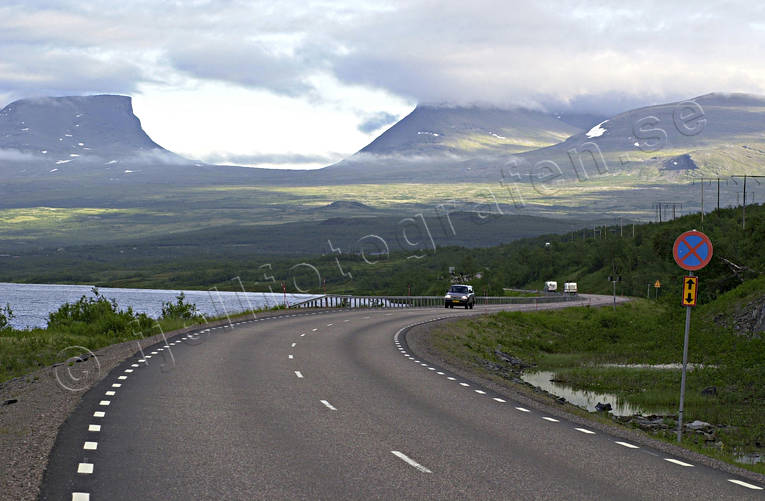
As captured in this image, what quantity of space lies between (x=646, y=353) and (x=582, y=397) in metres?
14.6

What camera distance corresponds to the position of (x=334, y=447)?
11688mm

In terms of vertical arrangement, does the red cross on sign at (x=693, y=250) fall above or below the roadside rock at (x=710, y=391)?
above

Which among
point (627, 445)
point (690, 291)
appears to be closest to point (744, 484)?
point (627, 445)

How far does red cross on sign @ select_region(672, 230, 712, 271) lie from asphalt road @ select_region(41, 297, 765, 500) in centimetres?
355

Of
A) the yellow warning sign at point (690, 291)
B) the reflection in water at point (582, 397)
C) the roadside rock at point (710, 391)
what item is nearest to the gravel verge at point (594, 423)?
the yellow warning sign at point (690, 291)

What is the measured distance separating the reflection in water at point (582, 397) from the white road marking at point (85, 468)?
1936cm

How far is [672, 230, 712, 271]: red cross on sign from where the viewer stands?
49.5 feet

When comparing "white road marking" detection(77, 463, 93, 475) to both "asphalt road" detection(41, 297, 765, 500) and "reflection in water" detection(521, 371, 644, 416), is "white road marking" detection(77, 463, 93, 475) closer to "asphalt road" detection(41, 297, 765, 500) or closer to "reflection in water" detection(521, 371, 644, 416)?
"asphalt road" detection(41, 297, 765, 500)

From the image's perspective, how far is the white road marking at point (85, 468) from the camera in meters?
9.95

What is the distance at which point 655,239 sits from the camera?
84250 mm

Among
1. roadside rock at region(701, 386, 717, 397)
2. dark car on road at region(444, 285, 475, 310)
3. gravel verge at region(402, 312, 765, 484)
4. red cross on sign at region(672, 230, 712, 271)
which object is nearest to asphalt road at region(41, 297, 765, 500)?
gravel verge at region(402, 312, 765, 484)

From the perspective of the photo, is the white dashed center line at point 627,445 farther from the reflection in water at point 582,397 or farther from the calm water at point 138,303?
the calm water at point 138,303

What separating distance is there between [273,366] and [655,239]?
68669 mm

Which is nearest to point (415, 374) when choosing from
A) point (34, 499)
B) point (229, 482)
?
point (229, 482)
